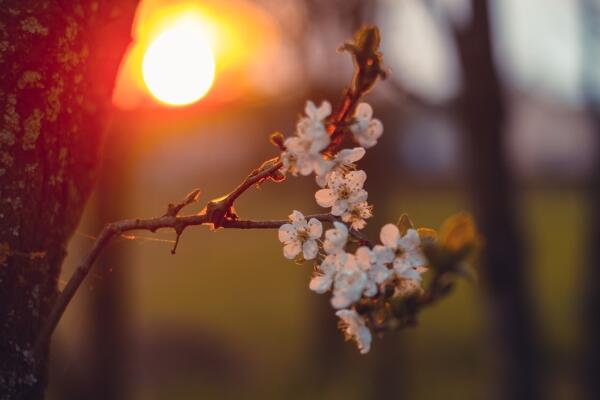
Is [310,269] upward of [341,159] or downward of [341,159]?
downward

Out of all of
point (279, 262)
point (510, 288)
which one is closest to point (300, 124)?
point (510, 288)

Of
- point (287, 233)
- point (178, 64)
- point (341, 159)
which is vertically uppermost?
point (178, 64)

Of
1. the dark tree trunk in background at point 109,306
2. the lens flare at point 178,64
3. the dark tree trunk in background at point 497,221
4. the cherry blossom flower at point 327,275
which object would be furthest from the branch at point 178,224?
the lens flare at point 178,64

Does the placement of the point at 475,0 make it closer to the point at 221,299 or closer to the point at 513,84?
the point at 513,84

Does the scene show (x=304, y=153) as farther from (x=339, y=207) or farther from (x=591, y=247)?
(x=591, y=247)

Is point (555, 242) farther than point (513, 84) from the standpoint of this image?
Yes

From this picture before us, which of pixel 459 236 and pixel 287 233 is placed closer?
pixel 459 236

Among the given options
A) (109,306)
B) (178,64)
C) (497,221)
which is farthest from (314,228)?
(178,64)

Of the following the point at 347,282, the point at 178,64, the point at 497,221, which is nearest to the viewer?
the point at 347,282

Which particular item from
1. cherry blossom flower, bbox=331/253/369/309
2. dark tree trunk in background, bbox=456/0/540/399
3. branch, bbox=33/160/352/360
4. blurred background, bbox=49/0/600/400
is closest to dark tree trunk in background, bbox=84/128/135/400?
blurred background, bbox=49/0/600/400
